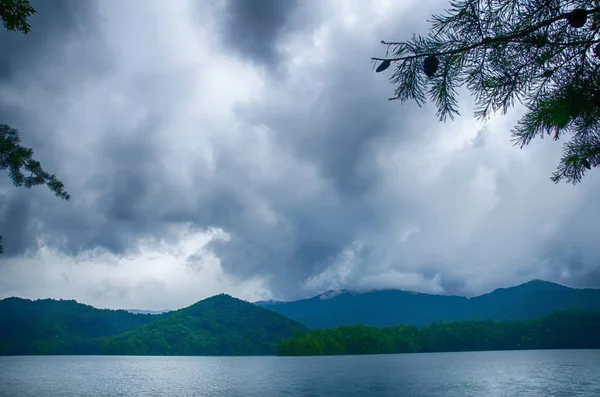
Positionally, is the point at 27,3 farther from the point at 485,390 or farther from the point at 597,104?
the point at 485,390

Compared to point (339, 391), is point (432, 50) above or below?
above

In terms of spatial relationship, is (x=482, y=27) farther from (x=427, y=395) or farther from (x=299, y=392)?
(x=299, y=392)

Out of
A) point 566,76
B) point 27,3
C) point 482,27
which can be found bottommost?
point 566,76

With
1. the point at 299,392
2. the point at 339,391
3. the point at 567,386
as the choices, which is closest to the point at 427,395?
the point at 339,391

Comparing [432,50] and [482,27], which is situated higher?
[482,27]

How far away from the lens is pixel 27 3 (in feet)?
15.5

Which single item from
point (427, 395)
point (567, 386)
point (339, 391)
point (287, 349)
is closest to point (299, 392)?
point (339, 391)

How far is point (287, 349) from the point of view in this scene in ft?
564

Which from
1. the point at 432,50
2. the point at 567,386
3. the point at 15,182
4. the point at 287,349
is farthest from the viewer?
the point at 287,349

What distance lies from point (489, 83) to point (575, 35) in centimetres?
100

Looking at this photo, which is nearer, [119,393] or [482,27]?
[482,27]

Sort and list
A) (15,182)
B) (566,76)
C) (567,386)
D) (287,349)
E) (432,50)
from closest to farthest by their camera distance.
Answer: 1. (432,50)
2. (566,76)
3. (15,182)
4. (567,386)
5. (287,349)

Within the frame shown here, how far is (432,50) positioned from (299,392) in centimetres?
7188

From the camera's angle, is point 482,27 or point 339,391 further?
point 339,391
